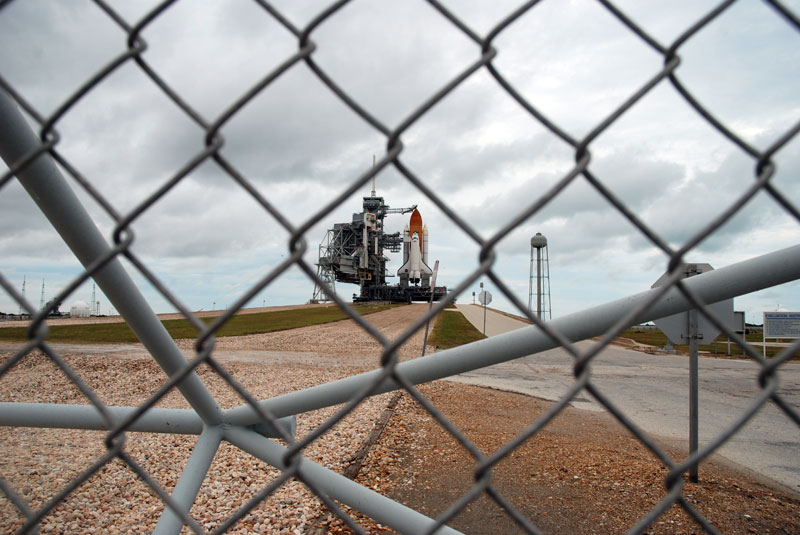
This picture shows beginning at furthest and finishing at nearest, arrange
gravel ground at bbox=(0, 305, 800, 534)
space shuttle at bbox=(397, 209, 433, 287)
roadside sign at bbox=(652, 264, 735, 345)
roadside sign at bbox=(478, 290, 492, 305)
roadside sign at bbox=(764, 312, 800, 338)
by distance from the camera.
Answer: space shuttle at bbox=(397, 209, 433, 287) < roadside sign at bbox=(478, 290, 492, 305) < roadside sign at bbox=(764, 312, 800, 338) < roadside sign at bbox=(652, 264, 735, 345) < gravel ground at bbox=(0, 305, 800, 534)

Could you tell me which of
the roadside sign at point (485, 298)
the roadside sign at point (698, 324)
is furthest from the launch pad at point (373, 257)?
the roadside sign at point (698, 324)

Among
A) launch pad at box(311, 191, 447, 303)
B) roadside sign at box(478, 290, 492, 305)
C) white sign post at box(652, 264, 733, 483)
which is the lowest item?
white sign post at box(652, 264, 733, 483)

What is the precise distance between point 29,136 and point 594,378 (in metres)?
13.3

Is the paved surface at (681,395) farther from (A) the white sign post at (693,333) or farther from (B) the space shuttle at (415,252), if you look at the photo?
(B) the space shuttle at (415,252)

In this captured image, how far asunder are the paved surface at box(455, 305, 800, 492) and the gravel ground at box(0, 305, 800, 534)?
776mm

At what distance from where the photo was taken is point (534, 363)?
15.9m

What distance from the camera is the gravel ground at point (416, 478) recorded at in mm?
4086

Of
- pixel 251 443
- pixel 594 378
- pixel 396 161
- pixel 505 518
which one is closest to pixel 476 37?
pixel 396 161

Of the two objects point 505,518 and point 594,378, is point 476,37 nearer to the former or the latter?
point 505,518

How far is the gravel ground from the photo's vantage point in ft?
13.4

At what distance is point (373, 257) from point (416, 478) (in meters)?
69.8

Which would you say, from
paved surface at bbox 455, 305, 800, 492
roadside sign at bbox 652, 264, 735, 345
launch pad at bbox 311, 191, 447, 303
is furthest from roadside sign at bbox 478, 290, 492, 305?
launch pad at bbox 311, 191, 447, 303

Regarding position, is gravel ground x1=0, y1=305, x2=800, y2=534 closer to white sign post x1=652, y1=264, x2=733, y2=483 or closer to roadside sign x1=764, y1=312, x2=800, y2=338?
white sign post x1=652, y1=264, x2=733, y2=483

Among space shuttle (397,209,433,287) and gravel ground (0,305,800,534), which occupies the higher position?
space shuttle (397,209,433,287)
